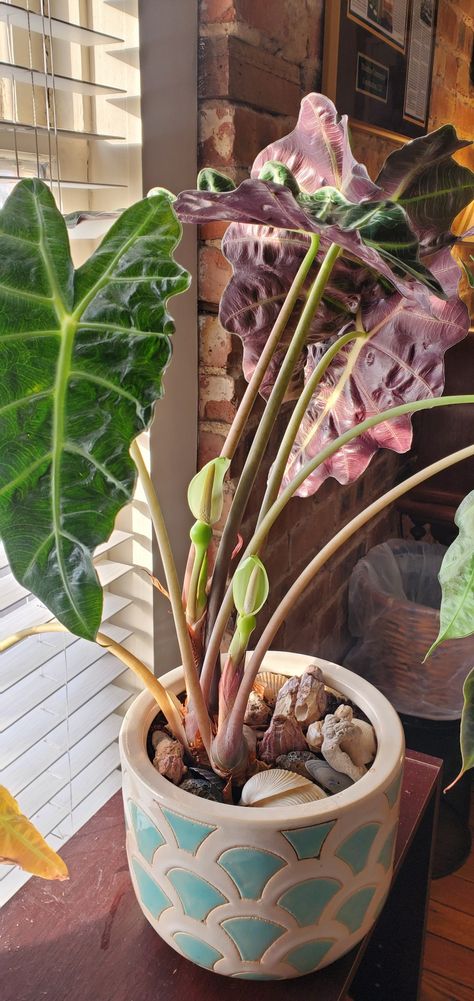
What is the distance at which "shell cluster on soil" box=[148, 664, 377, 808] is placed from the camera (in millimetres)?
652

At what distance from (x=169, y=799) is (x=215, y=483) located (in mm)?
250

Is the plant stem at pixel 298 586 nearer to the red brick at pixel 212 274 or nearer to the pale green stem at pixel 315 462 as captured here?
the pale green stem at pixel 315 462

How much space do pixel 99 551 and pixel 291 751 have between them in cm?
38

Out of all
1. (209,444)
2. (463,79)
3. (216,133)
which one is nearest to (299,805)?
(209,444)

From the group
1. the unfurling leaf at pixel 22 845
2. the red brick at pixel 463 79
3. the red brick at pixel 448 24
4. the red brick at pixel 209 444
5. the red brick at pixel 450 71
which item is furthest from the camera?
the red brick at pixel 463 79

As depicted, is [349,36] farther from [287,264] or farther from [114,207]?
[287,264]

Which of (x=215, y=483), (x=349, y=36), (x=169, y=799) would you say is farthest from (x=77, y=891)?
(x=349, y=36)

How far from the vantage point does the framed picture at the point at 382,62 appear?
4.23 feet

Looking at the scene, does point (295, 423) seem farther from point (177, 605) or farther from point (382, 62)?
point (382, 62)

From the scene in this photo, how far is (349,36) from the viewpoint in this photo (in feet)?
4.39

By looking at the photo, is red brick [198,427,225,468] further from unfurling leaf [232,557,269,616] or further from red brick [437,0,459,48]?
red brick [437,0,459,48]

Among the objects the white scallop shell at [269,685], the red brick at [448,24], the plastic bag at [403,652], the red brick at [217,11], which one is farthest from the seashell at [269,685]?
the red brick at [448,24]

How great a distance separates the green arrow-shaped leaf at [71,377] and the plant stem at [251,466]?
0.22 m

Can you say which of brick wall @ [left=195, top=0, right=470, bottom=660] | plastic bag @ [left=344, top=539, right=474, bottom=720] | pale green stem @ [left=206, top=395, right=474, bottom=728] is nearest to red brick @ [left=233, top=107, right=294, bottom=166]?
brick wall @ [left=195, top=0, right=470, bottom=660]
